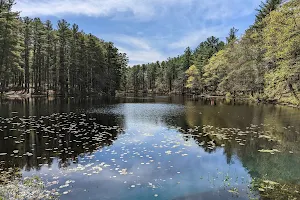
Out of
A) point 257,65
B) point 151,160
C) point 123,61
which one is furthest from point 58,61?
point 151,160

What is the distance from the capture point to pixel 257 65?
38.5 m

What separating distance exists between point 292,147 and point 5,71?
4362 centimetres

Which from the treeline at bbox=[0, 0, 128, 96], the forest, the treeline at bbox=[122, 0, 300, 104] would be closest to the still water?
the treeline at bbox=[122, 0, 300, 104]

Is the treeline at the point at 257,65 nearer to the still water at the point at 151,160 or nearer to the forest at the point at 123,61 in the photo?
the forest at the point at 123,61

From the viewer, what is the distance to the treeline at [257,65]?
23.0 m

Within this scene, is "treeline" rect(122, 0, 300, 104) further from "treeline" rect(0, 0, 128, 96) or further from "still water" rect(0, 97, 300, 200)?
"treeline" rect(0, 0, 128, 96)

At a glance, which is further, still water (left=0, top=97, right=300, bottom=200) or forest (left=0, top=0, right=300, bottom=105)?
forest (left=0, top=0, right=300, bottom=105)

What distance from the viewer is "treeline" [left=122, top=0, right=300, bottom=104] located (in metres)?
23.0

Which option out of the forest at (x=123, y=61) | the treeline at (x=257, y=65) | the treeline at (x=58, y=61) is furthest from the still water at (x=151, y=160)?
the treeline at (x=58, y=61)

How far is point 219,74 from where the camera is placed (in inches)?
2349

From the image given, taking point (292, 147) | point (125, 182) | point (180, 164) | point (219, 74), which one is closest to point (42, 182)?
point (125, 182)

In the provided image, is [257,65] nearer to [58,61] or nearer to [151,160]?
[151,160]

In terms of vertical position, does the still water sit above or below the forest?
below

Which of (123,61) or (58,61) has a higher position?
(123,61)
